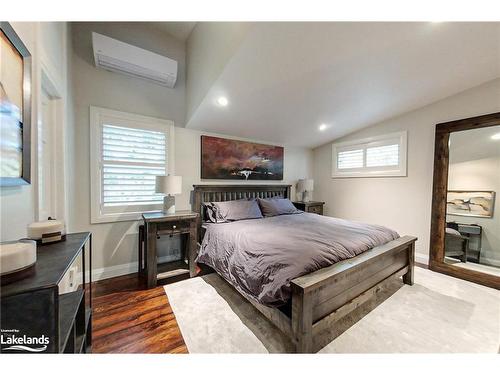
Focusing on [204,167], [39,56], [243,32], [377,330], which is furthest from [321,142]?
[39,56]

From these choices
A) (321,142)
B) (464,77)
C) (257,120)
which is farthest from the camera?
(321,142)

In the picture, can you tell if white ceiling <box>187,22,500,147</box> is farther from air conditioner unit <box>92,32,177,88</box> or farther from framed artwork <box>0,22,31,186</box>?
framed artwork <box>0,22,31,186</box>

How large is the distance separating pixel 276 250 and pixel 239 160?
221 centimetres

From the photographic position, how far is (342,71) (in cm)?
216

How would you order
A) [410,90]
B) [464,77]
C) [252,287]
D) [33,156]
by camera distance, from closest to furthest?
1. [33,156]
2. [252,287]
3. [464,77]
4. [410,90]

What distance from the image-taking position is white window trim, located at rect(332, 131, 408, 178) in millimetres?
3237

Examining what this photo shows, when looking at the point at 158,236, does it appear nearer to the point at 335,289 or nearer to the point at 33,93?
the point at 33,93

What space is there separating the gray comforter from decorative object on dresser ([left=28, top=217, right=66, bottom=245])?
130 centimetres

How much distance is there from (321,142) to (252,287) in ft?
12.1

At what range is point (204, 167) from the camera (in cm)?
318

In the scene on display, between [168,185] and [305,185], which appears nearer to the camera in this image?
[168,185]

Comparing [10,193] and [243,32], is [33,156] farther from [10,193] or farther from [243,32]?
[243,32]

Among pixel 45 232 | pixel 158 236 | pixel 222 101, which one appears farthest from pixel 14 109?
pixel 222 101
